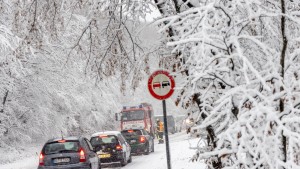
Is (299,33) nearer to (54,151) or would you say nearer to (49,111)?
(54,151)

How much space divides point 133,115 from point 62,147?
23.5 metres

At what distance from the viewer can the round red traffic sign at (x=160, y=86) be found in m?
11.1

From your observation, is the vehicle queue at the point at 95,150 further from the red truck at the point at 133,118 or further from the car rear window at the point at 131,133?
the red truck at the point at 133,118

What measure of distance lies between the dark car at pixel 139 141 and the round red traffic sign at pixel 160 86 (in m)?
16.0

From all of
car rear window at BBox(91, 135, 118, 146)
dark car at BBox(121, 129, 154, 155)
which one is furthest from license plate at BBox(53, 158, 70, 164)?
dark car at BBox(121, 129, 154, 155)

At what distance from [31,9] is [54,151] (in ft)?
28.2

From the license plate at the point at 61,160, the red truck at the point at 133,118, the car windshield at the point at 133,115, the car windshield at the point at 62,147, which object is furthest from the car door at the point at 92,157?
the car windshield at the point at 133,115

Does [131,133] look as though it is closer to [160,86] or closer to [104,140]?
[104,140]

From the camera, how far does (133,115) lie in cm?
3994

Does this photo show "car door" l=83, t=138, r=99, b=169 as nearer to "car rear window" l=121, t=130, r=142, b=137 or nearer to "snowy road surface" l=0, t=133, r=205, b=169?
"snowy road surface" l=0, t=133, r=205, b=169

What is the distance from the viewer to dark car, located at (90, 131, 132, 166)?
2172 centimetres

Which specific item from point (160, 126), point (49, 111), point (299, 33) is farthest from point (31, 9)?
point (160, 126)

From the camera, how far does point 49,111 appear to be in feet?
105

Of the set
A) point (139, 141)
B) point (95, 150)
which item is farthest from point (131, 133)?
point (95, 150)
